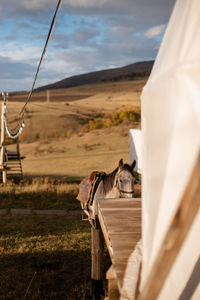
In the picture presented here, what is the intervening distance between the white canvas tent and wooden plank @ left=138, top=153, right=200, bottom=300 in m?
0.06

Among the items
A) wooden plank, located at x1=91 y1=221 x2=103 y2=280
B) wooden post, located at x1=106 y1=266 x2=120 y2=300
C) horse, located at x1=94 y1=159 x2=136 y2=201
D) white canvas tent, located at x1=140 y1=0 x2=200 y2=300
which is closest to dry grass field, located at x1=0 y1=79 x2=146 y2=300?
wooden plank, located at x1=91 y1=221 x2=103 y2=280

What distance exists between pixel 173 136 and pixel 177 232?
46 cm

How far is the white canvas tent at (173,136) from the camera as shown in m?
A: 1.27

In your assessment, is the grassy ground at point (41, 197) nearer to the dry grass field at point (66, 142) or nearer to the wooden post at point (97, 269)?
the dry grass field at point (66, 142)

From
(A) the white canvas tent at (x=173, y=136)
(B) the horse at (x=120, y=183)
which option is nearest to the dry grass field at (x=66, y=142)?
(B) the horse at (x=120, y=183)

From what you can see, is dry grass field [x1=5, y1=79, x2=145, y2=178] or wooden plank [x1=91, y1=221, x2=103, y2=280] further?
dry grass field [x1=5, y1=79, x2=145, y2=178]

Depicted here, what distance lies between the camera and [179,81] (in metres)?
1.37

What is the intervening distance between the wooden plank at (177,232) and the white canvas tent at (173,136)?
63 millimetres

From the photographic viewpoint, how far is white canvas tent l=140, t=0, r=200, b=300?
1267 millimetres

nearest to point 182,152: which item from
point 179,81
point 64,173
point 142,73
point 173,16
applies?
point 179,81

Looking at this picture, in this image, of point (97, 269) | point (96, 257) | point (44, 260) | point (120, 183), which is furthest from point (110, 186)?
point (44, 260)

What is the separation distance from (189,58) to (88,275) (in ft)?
16.3

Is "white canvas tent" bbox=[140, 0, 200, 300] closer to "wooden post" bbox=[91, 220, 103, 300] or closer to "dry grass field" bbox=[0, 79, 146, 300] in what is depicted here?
"dry grass field" bbox=[0, 79, 146, 300]

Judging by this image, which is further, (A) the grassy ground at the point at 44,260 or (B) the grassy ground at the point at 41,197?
(B) the grassy ground at the point at 41,197
